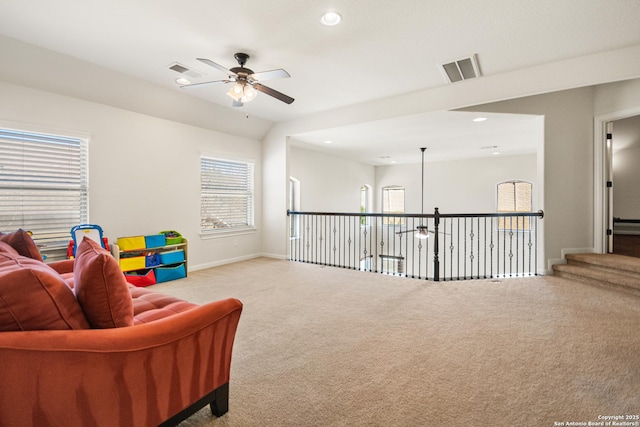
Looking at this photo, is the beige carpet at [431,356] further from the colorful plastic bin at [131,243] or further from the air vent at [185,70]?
the air vent at [185,70]

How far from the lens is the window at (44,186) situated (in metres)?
3.31

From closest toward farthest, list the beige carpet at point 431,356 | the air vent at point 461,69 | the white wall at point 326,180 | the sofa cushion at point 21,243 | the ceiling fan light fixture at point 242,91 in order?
1. the beige carpet at point 431,356
2. the sofa cushion at point 21,243
3. the ceiling fan light fixture at point 242,91
4. the air vent at point 461,69
5. the white wall at point 326,180

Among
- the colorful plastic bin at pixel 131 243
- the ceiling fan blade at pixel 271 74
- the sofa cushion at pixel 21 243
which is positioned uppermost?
the ceiling fan blade at pixel 271 74

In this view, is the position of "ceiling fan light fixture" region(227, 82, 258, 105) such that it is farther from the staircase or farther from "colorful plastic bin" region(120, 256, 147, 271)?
the staircase

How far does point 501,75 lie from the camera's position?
3.78 meters

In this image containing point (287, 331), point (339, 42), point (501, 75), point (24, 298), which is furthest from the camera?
point (501, 75)

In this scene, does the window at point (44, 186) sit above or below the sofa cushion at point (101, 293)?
above

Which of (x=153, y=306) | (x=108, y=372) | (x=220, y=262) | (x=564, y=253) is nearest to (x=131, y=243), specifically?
(x=220, y=262)

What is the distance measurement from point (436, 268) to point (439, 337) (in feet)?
6.84

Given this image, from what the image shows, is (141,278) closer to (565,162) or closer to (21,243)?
(21,243)

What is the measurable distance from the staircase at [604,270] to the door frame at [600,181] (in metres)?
0.33

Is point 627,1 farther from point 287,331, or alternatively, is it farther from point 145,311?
point 145,311

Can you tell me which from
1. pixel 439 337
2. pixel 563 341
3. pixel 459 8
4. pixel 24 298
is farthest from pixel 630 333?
pixel 24 298

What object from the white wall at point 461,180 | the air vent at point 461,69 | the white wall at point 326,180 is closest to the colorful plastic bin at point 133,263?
the white wall at point 326,180
